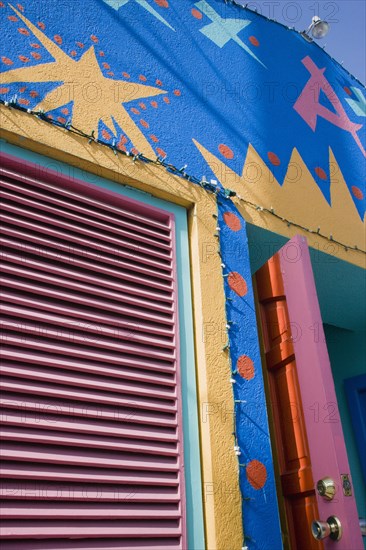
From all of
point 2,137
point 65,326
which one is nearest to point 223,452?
point 65,326

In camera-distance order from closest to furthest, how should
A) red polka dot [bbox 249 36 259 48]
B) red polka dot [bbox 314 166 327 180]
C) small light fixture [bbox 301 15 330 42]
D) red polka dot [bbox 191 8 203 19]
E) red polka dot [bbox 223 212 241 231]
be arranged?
red polka dot [bbox 223 212 241 231] → red polka dot [bbox 191 8 203 19] → red polka dot [bbox 314 166 327 180] → red polka dot [bbox 249 36 259 48] → small light fixture [bbox 301 15 330 42]

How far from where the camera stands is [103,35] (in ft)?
8.63

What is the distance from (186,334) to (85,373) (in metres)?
0.51

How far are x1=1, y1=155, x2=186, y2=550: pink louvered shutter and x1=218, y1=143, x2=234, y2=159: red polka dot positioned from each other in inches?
28.4

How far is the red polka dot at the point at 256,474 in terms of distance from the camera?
202 centimetres

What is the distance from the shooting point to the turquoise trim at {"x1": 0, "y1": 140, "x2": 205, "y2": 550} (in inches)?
73.9

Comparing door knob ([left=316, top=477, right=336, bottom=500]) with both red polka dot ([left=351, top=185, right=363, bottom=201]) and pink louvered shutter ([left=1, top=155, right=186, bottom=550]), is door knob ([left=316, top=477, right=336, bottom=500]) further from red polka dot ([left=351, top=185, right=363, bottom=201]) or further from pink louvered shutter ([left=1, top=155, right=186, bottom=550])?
red polka dot ([left=351, top=185, right=363, bottom=201])

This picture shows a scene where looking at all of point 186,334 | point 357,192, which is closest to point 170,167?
point 186,334

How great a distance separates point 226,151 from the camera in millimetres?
2830

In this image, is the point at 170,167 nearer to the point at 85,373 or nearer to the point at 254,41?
the point at 85,373

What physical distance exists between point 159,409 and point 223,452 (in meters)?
0.29

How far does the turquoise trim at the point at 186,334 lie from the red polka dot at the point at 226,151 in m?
0.50

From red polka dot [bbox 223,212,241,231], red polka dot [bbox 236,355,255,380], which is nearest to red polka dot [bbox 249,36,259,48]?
red polka dot [bbox 223,212,241,231]

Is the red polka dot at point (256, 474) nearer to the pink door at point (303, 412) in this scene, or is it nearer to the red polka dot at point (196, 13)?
the pink door at point (303, 412)
